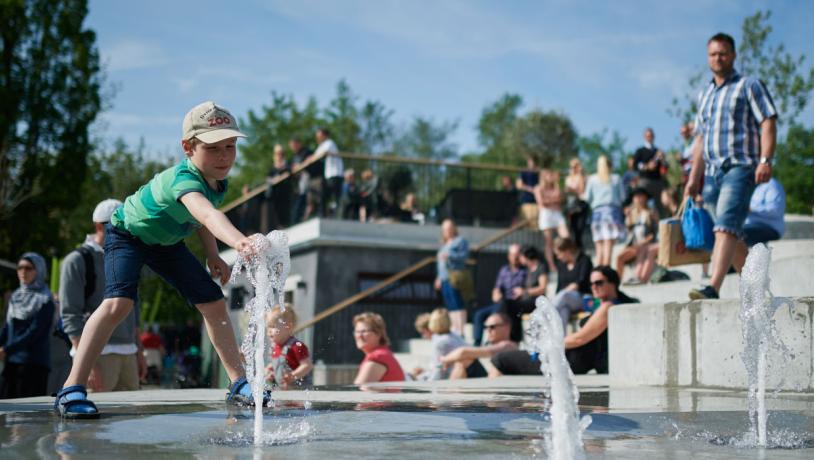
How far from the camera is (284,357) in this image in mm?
7812

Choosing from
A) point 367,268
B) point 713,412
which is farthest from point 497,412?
point 367,268

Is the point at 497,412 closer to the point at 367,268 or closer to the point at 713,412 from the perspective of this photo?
the point at 713,412

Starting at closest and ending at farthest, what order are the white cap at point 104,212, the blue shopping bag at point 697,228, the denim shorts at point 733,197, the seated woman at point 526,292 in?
the white cap at point 104,212 < the denim shorts at point 733,197 < the blue shopping bag at point 697,228 < the seated woman at point 526,292

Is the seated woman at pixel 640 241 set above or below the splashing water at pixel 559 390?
above

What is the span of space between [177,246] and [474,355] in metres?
5.08

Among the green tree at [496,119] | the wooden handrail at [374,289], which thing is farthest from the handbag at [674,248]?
the green tree at [496,119]

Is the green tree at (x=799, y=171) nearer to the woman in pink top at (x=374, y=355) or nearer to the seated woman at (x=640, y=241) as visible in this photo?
the seated woman at (x=640, y=241)

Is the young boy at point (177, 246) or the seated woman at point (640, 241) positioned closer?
the young boy at point (177, 246)

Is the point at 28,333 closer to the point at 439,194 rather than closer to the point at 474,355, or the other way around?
the point at 474,355

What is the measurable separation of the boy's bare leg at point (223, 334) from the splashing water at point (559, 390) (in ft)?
6.94

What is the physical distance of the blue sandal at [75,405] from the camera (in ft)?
15.0

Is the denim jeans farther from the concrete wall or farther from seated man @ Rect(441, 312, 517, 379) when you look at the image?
the concrete wall

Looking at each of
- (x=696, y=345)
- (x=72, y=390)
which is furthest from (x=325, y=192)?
(x=72, y=390)

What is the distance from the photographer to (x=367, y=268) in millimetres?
20562
